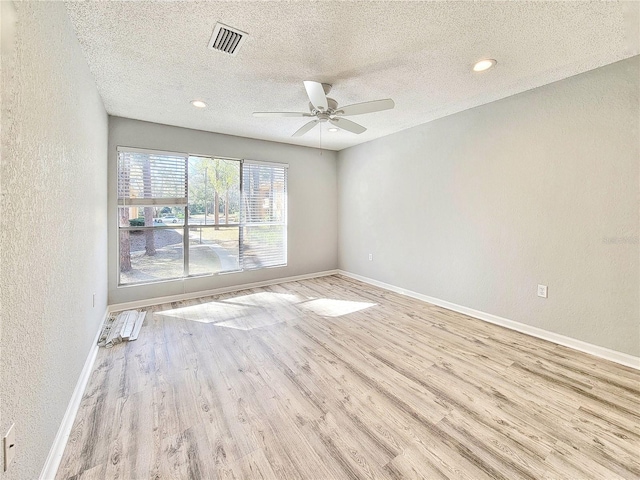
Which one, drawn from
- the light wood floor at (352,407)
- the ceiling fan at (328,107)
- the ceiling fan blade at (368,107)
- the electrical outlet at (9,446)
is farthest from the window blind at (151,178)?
the electrical outlet at (9,446)

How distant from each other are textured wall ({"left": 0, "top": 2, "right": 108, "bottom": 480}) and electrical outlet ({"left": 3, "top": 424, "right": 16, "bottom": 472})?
0.11 ft

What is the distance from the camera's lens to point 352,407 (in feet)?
6.10

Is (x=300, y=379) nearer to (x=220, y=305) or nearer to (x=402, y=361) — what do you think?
(x=402, y=361)

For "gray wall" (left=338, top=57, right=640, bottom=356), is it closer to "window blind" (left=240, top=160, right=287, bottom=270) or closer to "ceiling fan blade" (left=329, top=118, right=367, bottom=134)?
"ceiling fan blade" (left=329, top=118, right=367, bottom=134)

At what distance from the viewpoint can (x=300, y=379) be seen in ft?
7.13

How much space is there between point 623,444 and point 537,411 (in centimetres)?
38

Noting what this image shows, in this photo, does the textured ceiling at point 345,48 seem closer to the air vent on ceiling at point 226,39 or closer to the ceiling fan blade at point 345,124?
the air vent on ceiling at point 226,39

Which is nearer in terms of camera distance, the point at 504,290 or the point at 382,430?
the point at 382,430

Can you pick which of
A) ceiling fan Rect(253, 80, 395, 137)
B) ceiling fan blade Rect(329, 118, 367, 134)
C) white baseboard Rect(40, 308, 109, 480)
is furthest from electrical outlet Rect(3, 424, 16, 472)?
ceiling fan blade Rect(329, 118, 367, 134)

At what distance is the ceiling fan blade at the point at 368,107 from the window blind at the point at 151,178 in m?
2.71

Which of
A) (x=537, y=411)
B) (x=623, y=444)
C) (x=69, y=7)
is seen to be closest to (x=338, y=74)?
(x=69, y=7)

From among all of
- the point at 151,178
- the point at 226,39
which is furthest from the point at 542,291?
the point at 151,178

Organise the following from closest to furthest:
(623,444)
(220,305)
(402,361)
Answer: (623,444) → (402,361) → (220,305)

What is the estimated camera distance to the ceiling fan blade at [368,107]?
2.39 metres
